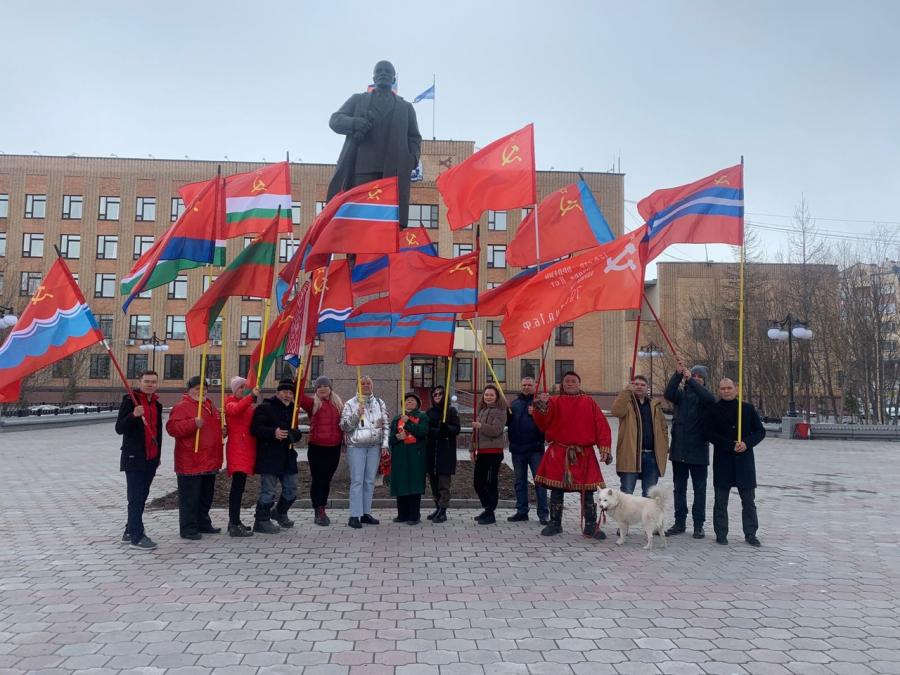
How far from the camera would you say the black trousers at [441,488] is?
948 centimetres

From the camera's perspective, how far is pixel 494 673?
173 inches

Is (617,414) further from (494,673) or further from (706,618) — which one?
→ (494,673)

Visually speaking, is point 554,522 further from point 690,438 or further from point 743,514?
point 743,514

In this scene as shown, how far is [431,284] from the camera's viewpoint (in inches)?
363

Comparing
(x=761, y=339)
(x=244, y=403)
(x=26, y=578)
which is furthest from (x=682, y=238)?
(x=761, y=339)

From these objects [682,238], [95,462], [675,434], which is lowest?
[95,462]

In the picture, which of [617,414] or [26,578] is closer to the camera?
[26,578]

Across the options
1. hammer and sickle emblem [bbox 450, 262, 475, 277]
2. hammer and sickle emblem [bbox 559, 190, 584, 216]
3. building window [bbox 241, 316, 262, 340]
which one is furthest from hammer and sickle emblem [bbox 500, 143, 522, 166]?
building window [bbox 241, 316, 262, 340]

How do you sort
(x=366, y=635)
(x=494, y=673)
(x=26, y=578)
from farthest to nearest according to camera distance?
(x=26, y=578), (x=366, y=635), (x=494, y=673)

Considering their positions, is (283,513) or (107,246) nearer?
(283,513)

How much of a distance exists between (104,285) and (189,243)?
49851mm

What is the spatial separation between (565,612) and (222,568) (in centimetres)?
353

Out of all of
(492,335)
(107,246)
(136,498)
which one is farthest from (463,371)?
Answer: (136,498)

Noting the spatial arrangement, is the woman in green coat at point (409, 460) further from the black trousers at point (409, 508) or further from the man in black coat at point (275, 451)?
the man in black coat at point (275, 451)
